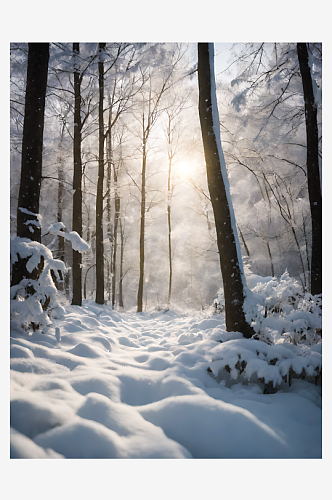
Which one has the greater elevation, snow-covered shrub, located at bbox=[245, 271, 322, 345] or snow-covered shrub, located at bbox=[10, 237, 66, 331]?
snow-covered shrub, located at bbox=[10, 237, 66, 331]

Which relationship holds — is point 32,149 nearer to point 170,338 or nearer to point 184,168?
point 170,338

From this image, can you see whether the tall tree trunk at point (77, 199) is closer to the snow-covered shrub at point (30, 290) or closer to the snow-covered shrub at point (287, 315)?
the snow-covered shrub at point (30, 290)

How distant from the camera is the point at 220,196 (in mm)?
3566

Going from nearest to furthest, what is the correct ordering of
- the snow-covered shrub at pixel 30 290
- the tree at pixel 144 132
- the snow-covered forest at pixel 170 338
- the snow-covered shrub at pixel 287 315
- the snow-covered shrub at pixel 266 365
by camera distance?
the snow-covered forest at pixel 170 338 → the snow-covered shrub at pixel 266 365 → the snow-covered shrub at pixel 30 290 → the snow-covered shrub at pixel 287 315 → the tree at pixel 144 132

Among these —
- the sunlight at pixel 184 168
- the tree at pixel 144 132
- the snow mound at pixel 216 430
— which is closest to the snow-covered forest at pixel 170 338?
the snow mound at pixel 216 430

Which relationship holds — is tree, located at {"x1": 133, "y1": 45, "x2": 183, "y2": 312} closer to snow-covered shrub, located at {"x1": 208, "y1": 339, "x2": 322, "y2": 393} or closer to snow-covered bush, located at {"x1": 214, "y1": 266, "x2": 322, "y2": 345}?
snow-covered bush, located at {"x1": 214, "y1": 266, "x2": 322, "y2": 345}

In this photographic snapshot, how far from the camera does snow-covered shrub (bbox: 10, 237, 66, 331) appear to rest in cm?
263

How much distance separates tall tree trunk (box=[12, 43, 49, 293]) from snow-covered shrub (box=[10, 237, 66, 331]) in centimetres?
26

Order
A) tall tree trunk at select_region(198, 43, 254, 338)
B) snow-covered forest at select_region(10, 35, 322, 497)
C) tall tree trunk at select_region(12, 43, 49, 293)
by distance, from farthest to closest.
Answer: tall tree trunk at select_region(198, 43, 254, 338)
tall tree trunk at select_region(12, 43, 49, 293)
snow-covered forest at select_region(10, 35, 322, 497)

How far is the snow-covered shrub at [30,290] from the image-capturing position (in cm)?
263

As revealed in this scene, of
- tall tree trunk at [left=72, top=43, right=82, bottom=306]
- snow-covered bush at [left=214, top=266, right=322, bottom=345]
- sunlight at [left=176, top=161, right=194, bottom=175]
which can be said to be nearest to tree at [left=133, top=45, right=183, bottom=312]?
sunlight at [left=176, top=161, right=194, bottom=175]

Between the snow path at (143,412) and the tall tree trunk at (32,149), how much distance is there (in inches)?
58.4
